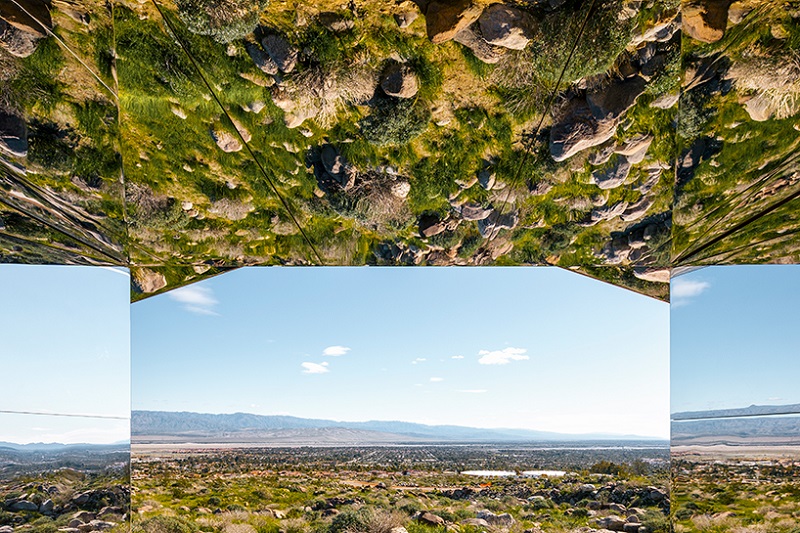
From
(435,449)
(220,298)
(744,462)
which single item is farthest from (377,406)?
(744,462)

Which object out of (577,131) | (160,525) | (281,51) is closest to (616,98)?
(577,131)

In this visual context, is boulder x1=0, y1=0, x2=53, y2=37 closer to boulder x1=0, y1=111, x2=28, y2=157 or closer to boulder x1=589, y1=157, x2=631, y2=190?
boulder x1=0, y1=111, x2=28, y2=157

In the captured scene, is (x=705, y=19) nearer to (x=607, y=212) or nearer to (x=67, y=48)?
(x=607, y=212)

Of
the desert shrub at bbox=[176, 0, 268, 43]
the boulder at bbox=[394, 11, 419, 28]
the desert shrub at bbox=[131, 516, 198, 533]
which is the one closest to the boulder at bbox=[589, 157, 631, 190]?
the boulder at bbox=[394, 11, 419, 28]

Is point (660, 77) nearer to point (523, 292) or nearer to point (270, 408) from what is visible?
point (523, 292)

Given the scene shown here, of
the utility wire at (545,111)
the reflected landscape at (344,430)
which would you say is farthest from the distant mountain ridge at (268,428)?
the utility wire at (545,111)

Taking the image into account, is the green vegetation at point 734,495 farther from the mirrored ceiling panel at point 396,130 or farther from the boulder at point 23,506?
the boulder at point 23,506
